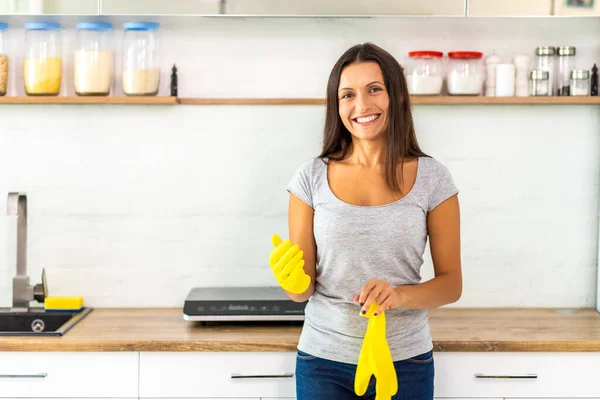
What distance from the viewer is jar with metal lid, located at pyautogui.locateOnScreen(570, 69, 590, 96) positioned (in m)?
2.45

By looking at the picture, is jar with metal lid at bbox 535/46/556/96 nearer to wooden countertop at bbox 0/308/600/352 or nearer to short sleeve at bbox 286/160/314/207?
wooden countertop at bbox 0/308/600/352

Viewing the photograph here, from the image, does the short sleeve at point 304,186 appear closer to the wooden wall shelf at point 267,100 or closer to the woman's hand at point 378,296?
the woman's hand at point 378,296

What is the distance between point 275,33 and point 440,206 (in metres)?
1.01

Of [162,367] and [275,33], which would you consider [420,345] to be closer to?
[162,367]

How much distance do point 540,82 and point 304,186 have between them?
40.2 inches

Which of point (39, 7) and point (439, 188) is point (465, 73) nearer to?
point (439, 188)

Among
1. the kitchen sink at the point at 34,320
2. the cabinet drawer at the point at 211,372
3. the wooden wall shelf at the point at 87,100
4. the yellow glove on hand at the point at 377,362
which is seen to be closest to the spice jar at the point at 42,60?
the wooden wall shelf at the point at 87,100

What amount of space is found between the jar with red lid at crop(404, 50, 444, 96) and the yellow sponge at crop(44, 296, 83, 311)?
4.13ft

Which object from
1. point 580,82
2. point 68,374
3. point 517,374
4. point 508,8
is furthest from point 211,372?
point 580,82

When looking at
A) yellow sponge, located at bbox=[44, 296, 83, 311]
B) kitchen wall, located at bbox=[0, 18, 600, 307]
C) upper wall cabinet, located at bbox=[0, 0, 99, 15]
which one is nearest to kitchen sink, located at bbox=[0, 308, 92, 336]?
yellow sponge, located at bbox=[44, 296, 83, 311]

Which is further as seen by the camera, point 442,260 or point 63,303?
point 63,303

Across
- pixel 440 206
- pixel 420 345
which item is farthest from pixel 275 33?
pixel 420 345

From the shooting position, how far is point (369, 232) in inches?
69.2

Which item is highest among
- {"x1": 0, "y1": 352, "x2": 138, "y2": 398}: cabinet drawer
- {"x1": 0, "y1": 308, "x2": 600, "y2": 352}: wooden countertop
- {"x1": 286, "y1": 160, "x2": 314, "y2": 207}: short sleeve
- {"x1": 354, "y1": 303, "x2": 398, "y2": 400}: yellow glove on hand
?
{"x1": 286, "y1": 160, "x2": 314, "y2": 207}: short sleeve
